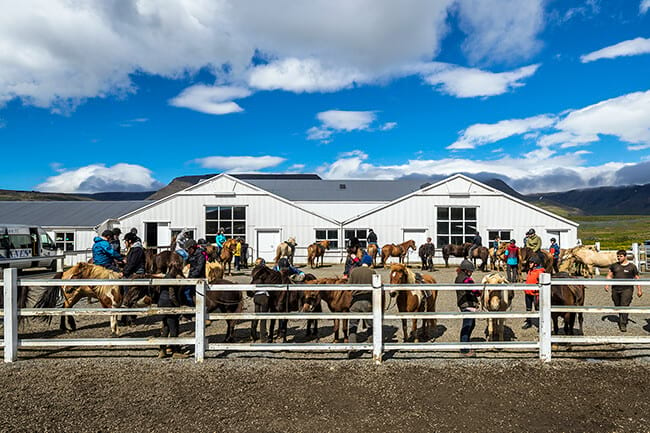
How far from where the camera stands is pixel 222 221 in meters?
28.4

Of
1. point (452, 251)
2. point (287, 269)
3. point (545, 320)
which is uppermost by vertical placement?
point (287, 269)

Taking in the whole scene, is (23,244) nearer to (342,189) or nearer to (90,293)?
(90,293)

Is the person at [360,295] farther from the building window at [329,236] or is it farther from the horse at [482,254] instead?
the building window at [329,236]

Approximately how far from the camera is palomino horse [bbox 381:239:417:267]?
25.4 meters

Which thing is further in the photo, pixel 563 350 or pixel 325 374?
pixel 563 350

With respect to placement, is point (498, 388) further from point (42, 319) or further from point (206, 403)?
point (42, 319)

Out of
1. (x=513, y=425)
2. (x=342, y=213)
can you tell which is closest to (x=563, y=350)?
(x=513, y=425)

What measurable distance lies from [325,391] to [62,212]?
34956 millimetres

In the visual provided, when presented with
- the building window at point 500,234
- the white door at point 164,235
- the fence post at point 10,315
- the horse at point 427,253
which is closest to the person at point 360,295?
the fence post at point 10,315

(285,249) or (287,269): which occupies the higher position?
(287,269)

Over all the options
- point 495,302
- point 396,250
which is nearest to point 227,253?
point 396,250

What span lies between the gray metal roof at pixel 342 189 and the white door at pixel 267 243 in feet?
29.1

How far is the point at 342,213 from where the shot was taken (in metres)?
36.7

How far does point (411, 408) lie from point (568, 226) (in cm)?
2627
